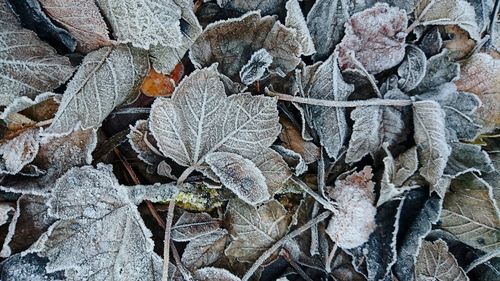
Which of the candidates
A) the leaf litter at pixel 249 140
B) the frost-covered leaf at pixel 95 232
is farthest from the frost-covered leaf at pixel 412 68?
the frost-covered leaf at pixel 95 232

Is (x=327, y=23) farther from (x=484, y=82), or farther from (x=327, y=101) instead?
(x=484, y=82)

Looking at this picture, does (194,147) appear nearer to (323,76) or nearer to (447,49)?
(323,76)

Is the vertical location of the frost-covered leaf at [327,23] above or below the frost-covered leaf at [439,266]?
above

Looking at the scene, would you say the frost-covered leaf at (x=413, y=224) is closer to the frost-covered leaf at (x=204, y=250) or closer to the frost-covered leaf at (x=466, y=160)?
the frost-covered leaf at (x=466, y=160)

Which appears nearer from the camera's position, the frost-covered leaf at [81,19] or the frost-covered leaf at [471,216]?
the frost-covered leaf at [81,19]

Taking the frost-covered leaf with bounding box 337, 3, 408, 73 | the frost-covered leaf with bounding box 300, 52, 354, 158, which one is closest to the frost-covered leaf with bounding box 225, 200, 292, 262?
the frost-covered leaf with bounding box 300, 52, 354, 158

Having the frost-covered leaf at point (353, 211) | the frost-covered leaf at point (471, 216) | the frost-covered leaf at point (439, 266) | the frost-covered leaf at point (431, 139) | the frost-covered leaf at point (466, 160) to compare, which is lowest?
the frost-covered leaf at point (439, 266)

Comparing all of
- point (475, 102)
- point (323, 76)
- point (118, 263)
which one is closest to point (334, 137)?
point (323, 76)
